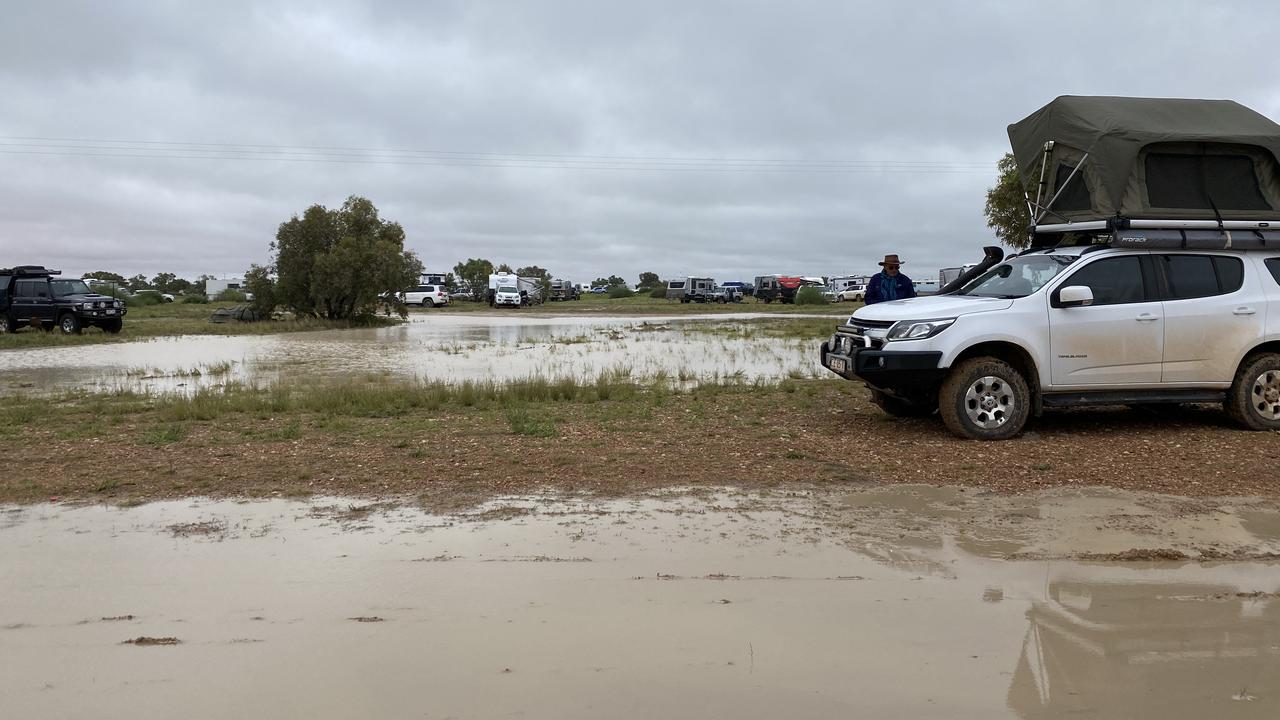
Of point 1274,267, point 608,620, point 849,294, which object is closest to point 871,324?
point 1274,267

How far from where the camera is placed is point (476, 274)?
328 ft

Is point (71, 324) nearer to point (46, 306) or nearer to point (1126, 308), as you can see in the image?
point (46, 306)

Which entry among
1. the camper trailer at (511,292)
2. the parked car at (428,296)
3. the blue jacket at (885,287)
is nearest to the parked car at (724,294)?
the camper trailer at (511,292)

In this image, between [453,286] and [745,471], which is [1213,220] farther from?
[453,286]

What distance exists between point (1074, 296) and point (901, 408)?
2302 mm

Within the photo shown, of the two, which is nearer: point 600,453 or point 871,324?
point 600,453

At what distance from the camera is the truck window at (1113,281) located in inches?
333

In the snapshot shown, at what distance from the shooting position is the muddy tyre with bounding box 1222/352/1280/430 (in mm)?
8617

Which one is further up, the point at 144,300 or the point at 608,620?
the point at 144,300

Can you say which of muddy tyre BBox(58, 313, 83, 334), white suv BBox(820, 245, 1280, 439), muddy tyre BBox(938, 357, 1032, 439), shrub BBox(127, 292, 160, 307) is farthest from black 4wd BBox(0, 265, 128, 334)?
shrub BBox(127, 292, 160, 307)

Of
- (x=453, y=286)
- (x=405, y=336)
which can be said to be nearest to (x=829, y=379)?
(x=405, y=336)

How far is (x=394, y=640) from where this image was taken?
3969 millimetres

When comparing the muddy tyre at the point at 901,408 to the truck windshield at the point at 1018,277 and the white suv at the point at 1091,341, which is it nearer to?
Answer: the white suv at the point at 1091,341

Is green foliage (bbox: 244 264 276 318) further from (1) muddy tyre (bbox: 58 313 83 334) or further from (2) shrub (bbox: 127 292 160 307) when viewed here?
(2) shrub (bbox: 127 292 160 307)
